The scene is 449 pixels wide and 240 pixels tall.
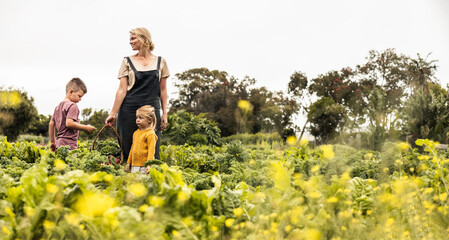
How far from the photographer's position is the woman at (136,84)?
4633mm

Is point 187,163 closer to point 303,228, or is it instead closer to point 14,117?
point 303,228

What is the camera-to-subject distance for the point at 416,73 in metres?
18.7

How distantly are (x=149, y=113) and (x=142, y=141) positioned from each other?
0.37 m

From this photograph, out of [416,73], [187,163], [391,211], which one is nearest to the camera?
[391,211]

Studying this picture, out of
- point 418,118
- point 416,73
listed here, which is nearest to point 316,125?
point 416,73

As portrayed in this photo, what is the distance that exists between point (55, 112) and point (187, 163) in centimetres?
220

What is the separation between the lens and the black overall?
469 cm

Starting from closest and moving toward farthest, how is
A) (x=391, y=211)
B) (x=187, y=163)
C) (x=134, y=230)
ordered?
(x=134, y=230) → (x=391, y=211) → (x=187, y=163)

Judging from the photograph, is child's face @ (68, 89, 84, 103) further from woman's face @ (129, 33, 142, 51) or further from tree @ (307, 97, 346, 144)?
tree @ (307, 97, 346, 144)

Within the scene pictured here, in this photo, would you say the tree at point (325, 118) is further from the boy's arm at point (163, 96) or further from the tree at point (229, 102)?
the boy's arm at point (163, 96)

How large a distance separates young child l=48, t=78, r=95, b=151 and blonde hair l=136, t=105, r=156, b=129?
0.77m

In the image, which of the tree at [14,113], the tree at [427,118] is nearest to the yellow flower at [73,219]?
the tree at [427,118]

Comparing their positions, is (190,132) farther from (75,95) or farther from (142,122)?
(142,122)

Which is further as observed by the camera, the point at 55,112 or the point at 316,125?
the point at 316,125
